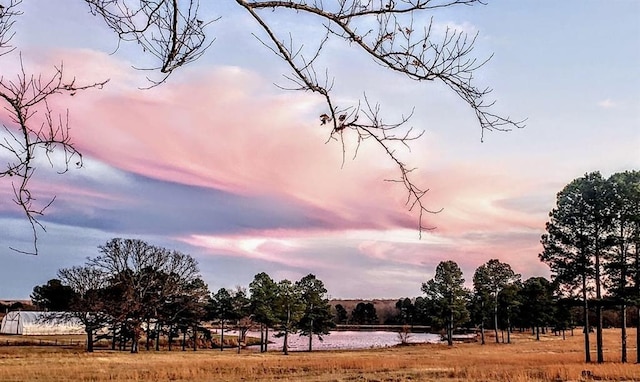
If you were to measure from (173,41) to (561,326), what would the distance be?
85.9m

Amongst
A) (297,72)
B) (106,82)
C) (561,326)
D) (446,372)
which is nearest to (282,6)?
(297,72)

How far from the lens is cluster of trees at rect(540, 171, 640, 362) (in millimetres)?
34625

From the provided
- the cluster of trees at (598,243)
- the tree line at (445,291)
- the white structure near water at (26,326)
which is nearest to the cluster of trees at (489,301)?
the tree line at (445,291)

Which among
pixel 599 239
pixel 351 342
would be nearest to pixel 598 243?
pixel 599 239

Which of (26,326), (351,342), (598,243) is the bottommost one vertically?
(351,342)

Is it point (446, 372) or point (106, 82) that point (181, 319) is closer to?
point (446, 372)

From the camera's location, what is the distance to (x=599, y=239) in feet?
116

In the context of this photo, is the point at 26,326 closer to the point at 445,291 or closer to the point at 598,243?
the point at 445,291

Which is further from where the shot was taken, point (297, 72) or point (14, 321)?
point (14, 321)

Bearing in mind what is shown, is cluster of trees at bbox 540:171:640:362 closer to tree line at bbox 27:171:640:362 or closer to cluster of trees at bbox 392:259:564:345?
tree line at bbox 27:171:640:362

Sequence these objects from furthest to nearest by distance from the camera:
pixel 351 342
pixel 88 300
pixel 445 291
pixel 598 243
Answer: pixel 351 342
pixel 445 291
pixel 88 300
pixel 598 243

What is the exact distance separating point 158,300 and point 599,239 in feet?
121

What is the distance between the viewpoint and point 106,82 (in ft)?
13.8

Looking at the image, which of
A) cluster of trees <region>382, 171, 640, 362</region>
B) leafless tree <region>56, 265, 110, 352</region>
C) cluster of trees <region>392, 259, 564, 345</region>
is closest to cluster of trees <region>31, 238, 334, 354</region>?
leafless tree <region>56, 265, 110, 352</region>
